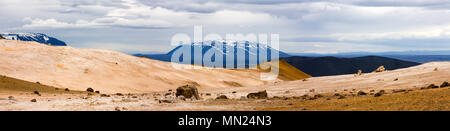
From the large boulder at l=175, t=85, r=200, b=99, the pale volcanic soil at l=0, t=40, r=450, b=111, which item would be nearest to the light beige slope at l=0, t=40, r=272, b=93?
the pale volcanic soil at l=0, t=40, r=450, b=111

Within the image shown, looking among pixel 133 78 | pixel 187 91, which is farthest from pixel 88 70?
pixel 187 91

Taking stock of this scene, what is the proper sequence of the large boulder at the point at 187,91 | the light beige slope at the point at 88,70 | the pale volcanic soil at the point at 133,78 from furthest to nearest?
1. the light beige slope at the point at 88,70
2. the pale volcanic soil at the point at 133,78
3. the large boulder at the point at 187,91

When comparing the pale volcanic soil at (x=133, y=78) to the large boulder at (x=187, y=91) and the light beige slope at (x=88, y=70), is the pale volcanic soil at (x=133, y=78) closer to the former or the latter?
the light beige slope at (x=88, y=70)

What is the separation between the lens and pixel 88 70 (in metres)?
46.9

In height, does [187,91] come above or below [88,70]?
below

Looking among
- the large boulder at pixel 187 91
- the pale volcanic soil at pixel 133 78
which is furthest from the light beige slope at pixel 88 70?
the large boulder at pixel 187 91

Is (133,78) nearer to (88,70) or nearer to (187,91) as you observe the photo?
(88,70)

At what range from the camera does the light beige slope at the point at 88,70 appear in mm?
39219

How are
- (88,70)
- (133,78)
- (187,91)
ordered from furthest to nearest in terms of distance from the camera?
(133,78) < (88,70) < (187,91)

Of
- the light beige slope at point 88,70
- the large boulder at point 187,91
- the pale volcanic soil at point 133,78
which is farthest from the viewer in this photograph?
the light beige slope at point 88,70

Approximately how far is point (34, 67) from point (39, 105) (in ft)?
79.4
